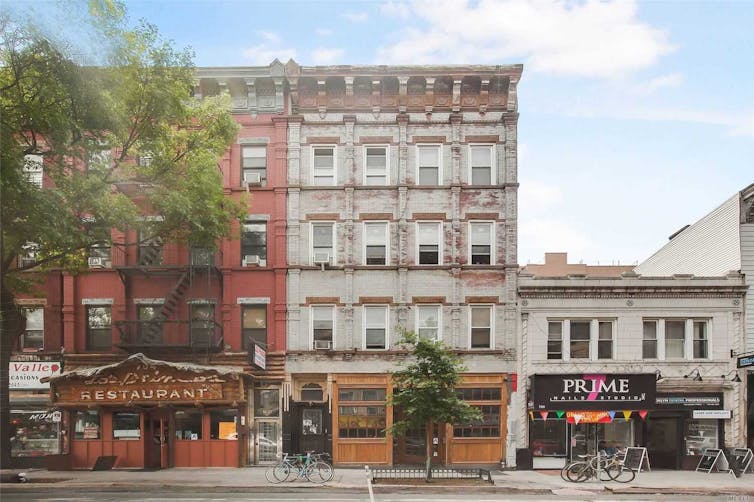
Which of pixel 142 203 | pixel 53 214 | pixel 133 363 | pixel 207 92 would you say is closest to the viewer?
pixel 53 214

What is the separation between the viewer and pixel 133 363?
27375 mm

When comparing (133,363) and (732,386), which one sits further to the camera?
(732,386)


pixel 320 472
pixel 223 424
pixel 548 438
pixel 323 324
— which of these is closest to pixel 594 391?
pixel 548 438

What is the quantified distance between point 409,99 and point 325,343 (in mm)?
10830

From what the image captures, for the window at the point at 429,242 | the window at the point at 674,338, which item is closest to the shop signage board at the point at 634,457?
the window at the point at 674,338

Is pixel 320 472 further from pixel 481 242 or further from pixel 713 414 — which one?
pixel 713 414

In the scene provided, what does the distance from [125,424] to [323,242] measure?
1067cm

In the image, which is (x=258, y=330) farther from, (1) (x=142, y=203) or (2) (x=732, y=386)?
(2) (x=732, y=386)

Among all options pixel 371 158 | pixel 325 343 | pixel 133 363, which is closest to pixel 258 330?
pixel 325 343

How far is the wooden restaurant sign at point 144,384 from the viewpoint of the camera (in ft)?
90.1

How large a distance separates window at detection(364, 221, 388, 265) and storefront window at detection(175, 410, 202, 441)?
9.22 meters

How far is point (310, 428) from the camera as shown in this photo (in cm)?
3009

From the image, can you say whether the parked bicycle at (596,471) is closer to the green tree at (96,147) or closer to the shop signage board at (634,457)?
the shop signage board at (634,457)

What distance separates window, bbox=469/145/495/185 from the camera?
102 feet
